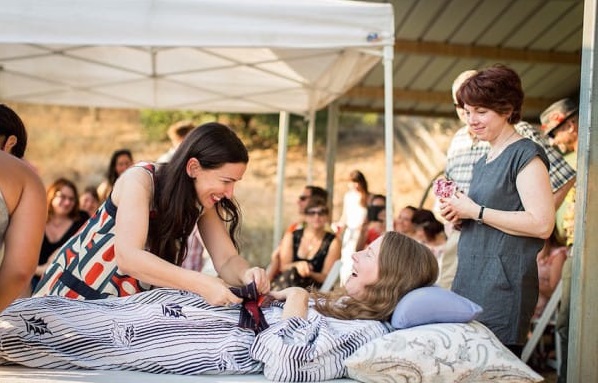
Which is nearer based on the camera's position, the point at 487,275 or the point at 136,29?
the point at 487,275

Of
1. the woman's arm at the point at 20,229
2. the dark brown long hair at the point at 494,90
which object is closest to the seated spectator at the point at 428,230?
the dark brown long hair at the point at 494,90

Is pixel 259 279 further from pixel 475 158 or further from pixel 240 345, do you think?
pixel 475 158

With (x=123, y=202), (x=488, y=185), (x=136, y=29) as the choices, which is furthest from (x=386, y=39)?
(x=123, y=202)

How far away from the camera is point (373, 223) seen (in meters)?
7.84

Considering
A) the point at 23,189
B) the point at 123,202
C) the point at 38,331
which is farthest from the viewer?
the point at 123,202

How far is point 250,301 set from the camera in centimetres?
314

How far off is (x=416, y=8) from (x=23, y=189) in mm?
5485

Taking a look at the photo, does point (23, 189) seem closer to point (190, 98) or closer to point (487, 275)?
point (487, 275)

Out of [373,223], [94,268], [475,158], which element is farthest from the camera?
[373,223]

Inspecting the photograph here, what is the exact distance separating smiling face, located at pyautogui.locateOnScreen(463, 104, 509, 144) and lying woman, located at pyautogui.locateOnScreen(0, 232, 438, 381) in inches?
24.6

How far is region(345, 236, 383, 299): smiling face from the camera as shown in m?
3.23

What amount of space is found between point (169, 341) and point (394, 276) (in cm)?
82

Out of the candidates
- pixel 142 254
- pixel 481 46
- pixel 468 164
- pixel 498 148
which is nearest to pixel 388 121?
pixel 468 164

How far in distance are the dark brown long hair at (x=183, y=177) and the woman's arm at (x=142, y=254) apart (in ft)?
0.23
